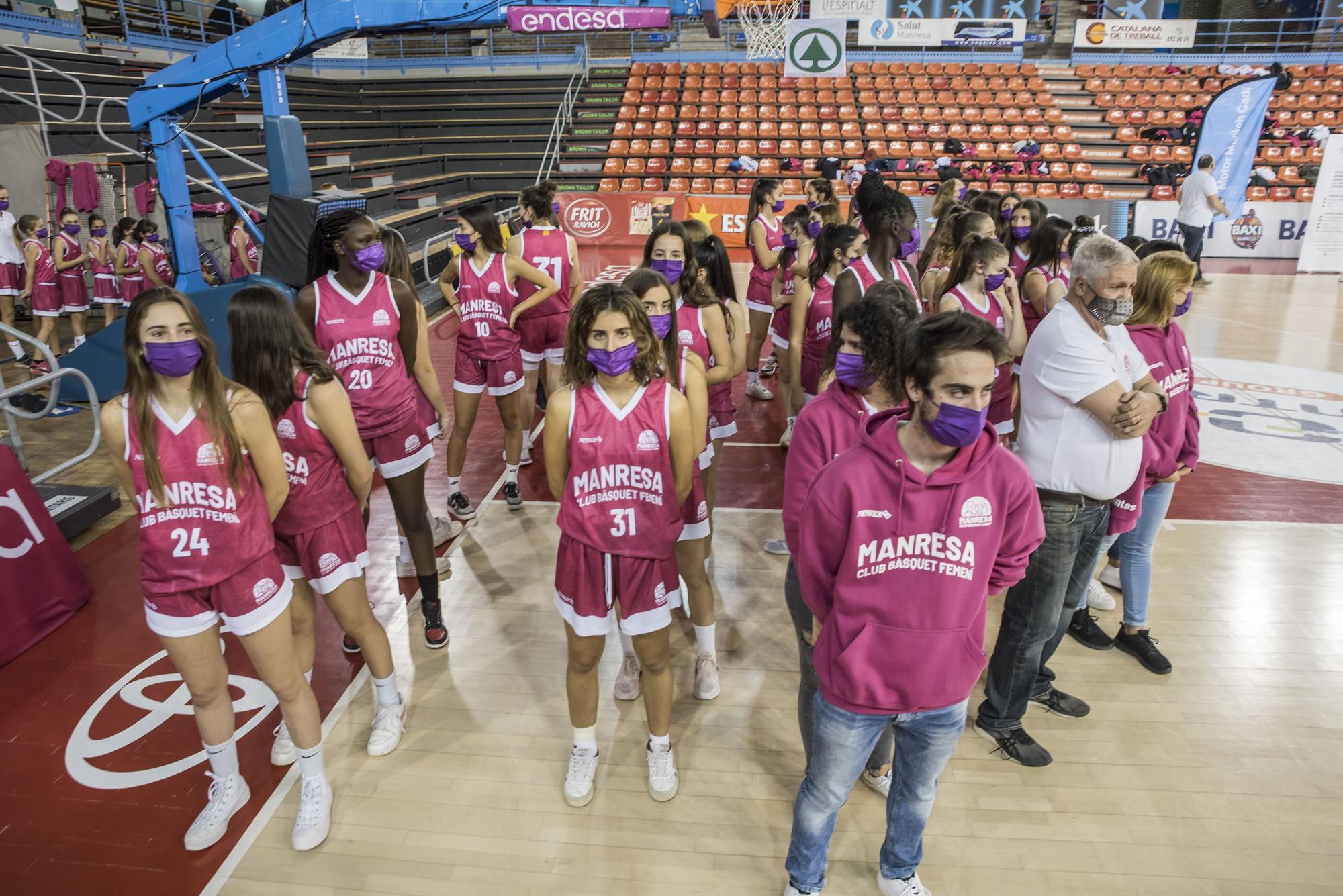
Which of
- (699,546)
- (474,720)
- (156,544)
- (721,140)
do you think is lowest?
(474,720)

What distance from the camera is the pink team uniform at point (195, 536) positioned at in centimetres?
247

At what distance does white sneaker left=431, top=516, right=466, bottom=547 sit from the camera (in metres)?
5.06

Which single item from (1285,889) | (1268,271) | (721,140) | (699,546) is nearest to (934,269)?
(699,546)

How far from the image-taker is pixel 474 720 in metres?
3.47

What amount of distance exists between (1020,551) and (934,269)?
3907 mm

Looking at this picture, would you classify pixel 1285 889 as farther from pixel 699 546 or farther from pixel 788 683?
pixel 699 546

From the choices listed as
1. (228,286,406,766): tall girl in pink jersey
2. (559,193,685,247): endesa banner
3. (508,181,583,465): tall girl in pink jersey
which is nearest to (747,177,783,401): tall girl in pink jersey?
(508,181,583,465): tall girl in pink jersey

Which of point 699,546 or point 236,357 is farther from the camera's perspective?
point 699,546

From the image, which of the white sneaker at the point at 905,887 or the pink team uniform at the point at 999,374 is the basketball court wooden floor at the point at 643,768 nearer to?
the white sneaker at the point at 905,887

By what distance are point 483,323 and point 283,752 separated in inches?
103

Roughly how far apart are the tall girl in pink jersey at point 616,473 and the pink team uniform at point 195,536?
0.95 m

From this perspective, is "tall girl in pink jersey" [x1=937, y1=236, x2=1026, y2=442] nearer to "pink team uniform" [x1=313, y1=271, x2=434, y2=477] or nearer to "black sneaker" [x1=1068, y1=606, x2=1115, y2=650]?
"black sneaker" [x1=1068, y1=606, x2=1115, y2=650]

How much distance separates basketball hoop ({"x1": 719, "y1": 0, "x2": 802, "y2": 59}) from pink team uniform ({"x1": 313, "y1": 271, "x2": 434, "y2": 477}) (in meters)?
14.9

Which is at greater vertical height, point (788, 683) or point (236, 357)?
point (236, 357)
